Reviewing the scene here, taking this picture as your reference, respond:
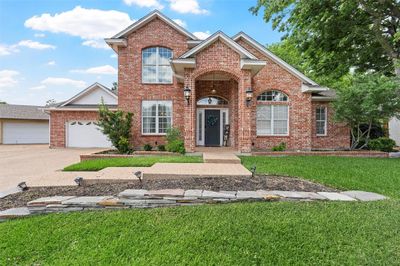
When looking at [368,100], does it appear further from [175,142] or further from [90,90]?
[90,90]

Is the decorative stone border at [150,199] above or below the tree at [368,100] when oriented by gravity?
below

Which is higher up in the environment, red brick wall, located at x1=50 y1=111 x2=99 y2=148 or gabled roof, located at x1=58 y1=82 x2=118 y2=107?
gabled roof, located at x1=58 y1=82 x2=118 y2=107

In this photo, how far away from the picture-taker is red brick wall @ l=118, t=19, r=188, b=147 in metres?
14.0

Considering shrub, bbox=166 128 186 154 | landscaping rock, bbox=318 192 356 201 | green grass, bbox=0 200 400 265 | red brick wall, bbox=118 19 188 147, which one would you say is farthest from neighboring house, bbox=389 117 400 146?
green grass, bbox=0 200 400 265

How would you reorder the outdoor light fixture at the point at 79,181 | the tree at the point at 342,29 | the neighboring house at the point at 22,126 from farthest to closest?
the neighboring house at the point at 22,126 → the tree at the point at 342,29 → the outdoor light fixture at the point at 79,181

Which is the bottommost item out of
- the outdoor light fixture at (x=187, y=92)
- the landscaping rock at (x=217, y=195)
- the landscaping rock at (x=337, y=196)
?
the landscaping rock at (x=337, y=196)

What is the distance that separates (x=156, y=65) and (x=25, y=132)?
65.8 feet

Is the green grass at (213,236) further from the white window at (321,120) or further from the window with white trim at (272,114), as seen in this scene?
the white window at (321,120)

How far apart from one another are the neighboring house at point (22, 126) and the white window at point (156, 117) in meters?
16.0

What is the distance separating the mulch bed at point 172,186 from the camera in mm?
4910

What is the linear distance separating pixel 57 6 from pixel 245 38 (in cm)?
999

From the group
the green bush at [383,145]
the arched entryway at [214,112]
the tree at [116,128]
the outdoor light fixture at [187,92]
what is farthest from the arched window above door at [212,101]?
the green bush at [383,145]

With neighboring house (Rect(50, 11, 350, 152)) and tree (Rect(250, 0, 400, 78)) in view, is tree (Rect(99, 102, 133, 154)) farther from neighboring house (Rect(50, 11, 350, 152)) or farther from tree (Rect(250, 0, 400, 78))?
tree (Rect(250, 0, 400, 78))

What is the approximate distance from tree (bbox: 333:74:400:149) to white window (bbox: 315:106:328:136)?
196 centimetres
